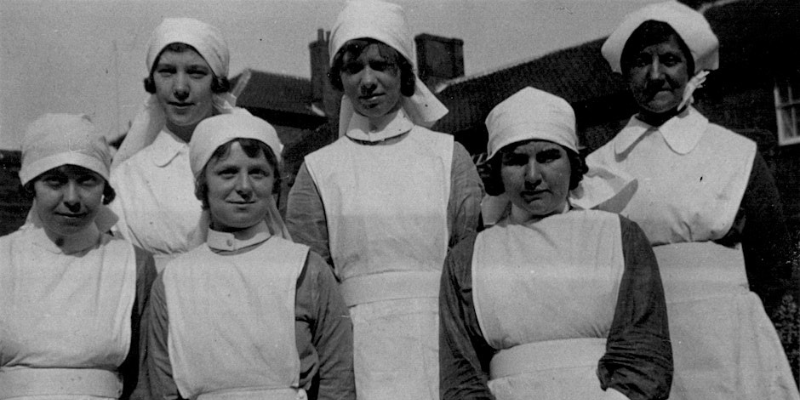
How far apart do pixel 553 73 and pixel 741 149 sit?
1676cm

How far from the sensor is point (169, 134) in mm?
4316

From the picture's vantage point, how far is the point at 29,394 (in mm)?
3334

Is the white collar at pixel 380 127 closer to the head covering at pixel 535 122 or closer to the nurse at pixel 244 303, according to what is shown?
the nurse at pixel 244 303

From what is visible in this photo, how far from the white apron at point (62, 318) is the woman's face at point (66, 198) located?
4.4 inches

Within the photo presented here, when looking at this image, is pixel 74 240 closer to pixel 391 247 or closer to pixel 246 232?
pixel 246 232

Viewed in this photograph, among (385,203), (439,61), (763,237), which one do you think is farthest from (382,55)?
(439,61)

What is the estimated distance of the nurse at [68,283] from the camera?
133 inches

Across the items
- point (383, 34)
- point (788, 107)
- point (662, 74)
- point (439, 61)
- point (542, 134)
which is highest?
point (439, 61)

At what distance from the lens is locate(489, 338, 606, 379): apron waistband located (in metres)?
3.14

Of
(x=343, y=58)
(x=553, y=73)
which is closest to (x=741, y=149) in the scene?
(x=343, y=58)

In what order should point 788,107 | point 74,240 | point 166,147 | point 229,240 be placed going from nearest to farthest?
point 229,240 < point 74,240 < point 166,147 < point 788,107

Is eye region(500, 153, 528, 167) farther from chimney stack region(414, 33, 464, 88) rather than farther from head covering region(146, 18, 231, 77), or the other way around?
chimney stack region(414, 33, 464, 88)

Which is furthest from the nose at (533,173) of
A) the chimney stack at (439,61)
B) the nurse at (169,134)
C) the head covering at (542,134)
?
the chimney stack at (439,61)

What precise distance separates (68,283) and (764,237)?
288 centimetres
